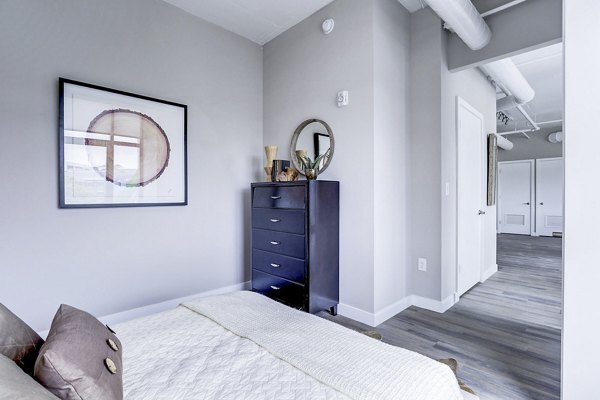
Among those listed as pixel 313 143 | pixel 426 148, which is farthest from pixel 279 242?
pixel 426 148

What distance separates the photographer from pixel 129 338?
119 centimetres

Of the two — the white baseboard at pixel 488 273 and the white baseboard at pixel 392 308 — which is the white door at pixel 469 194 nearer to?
the white baseboard at pixel 488 273

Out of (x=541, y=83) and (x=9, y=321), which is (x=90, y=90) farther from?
(x=541, y=83)

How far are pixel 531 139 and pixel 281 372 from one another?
9603 mm

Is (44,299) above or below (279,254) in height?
below

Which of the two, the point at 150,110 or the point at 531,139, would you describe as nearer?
the point at 150,110

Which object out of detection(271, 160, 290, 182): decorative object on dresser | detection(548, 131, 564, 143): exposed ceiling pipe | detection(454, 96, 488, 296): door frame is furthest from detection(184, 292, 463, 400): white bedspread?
detection(548, 131, 564, 143): exposed ceiling pipe

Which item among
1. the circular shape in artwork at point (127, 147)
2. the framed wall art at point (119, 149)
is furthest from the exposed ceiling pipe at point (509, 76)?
the circular shape in artwork at point (127, 147)

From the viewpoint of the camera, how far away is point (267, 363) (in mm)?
1018

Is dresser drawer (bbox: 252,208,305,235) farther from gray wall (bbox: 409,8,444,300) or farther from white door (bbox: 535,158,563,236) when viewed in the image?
white door (bbox: 535,158,563,236)

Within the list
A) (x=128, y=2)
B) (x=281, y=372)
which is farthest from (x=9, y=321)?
(x=128, y=2)

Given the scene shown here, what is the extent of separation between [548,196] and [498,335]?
23.5 feet
